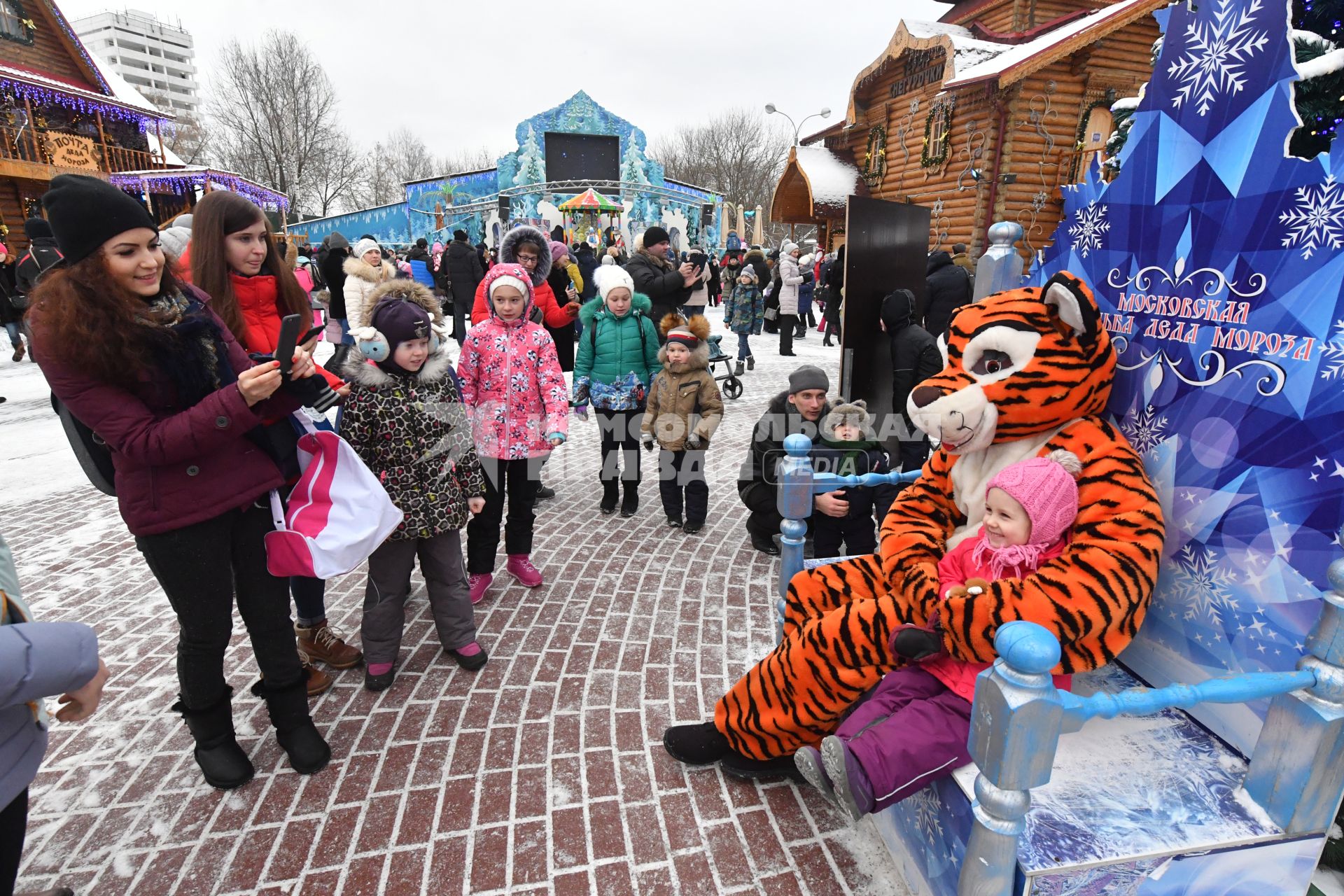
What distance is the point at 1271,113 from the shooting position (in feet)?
5.55

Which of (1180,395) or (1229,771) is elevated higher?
(1180,395)

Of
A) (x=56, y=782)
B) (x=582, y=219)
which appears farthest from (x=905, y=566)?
(x=582, y=219)

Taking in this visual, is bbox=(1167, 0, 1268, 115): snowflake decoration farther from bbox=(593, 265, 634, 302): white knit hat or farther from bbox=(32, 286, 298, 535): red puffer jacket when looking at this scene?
bbox=(593, 265, 634, 302): white knit hat

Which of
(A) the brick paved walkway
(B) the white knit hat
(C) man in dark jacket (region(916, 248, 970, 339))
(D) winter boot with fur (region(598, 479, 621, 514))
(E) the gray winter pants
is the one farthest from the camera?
(C) man in dark jacket (region(916, 248, 970, 339))

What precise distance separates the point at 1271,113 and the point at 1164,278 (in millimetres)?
459

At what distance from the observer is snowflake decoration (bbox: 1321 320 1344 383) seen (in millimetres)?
1554

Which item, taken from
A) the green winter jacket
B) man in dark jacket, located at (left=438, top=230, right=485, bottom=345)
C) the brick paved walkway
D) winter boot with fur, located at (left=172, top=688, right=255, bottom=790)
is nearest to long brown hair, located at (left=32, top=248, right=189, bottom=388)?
winter boot with fur, located at (left=172, top=688, right=255, bottom=790)

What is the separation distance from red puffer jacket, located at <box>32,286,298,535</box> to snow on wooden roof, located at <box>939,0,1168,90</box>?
471 inches

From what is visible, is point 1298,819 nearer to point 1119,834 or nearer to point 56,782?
point 1119,834

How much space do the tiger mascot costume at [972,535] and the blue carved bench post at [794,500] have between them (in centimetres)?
29

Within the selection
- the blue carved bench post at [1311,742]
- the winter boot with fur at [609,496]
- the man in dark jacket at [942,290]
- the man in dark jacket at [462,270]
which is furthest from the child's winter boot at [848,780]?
the man in dark jacket at [462,270]

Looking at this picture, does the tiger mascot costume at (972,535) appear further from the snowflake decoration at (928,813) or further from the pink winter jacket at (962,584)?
the snowflake decoration at (928,813)

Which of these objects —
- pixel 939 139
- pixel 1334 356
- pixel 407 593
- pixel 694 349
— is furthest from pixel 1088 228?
pixel 939 139

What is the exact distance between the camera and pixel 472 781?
2.46 metres
